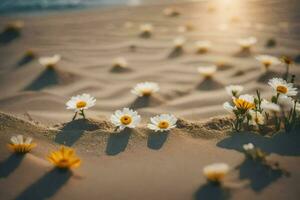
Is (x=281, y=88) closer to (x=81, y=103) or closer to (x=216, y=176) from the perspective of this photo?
(x=216, y=176)

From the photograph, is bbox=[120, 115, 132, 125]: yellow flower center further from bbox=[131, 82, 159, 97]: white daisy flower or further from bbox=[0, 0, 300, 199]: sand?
bbox=[131, 82, 159, 97]: white daisy flower

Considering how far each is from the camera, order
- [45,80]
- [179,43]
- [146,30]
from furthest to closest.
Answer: [146,30] → [179,43] → [45,80]

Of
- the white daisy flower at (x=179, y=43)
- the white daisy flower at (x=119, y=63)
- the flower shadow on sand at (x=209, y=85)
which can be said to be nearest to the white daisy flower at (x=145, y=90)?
the flower shadow on sand at (x=209, y=85)

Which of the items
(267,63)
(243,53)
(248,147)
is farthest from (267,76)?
(248,147)

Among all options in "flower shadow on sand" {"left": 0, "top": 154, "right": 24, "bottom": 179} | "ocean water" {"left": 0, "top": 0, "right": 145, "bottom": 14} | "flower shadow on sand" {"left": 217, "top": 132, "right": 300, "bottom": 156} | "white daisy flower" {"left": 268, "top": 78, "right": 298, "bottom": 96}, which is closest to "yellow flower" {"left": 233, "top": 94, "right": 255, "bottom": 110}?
"flower shadow on sand" {"left": 217, "top": 132, "right": 300, "bottom": 156}

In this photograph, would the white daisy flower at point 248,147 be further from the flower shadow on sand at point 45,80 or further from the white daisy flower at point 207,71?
the flower shadow on sand at point 45,80

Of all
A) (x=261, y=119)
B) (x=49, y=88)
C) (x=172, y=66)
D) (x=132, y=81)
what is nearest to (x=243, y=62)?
(x=172, y=66)

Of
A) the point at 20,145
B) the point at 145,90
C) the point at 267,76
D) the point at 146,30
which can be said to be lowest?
the point at 20,145

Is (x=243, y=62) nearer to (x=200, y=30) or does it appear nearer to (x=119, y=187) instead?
(x=200, y=30)
